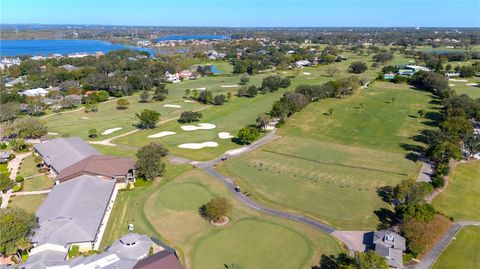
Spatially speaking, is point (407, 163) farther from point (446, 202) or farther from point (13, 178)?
point (13, 178)

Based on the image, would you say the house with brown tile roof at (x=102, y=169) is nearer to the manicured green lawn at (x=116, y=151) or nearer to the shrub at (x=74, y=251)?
the manicured green lawn at (x=116, y=151)

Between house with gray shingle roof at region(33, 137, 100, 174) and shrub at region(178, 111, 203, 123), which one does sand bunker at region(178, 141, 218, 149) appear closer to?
shrub at region(178, 111, 203, 123)

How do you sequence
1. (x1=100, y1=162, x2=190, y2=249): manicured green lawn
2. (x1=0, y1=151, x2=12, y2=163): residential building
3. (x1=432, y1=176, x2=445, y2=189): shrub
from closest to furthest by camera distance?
1. (x1=100, y1=162, x2=190, y2=249): manicured green lawn
2. (x1=432, y1=176, x2=445, y2=189): shrub
3. (x1=0, y1=151, x2=12, y2=163): residential building

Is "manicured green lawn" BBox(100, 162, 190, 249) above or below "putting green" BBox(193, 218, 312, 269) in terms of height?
below

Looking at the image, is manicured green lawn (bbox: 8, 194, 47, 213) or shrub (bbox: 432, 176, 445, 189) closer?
manicured green lawn (bbox: 8, 194, 47, 213)

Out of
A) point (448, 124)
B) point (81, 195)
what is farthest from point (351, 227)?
point (448, 124)

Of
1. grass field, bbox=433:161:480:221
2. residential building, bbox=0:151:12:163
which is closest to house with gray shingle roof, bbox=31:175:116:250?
residential building, bbox=0:151:12:163
